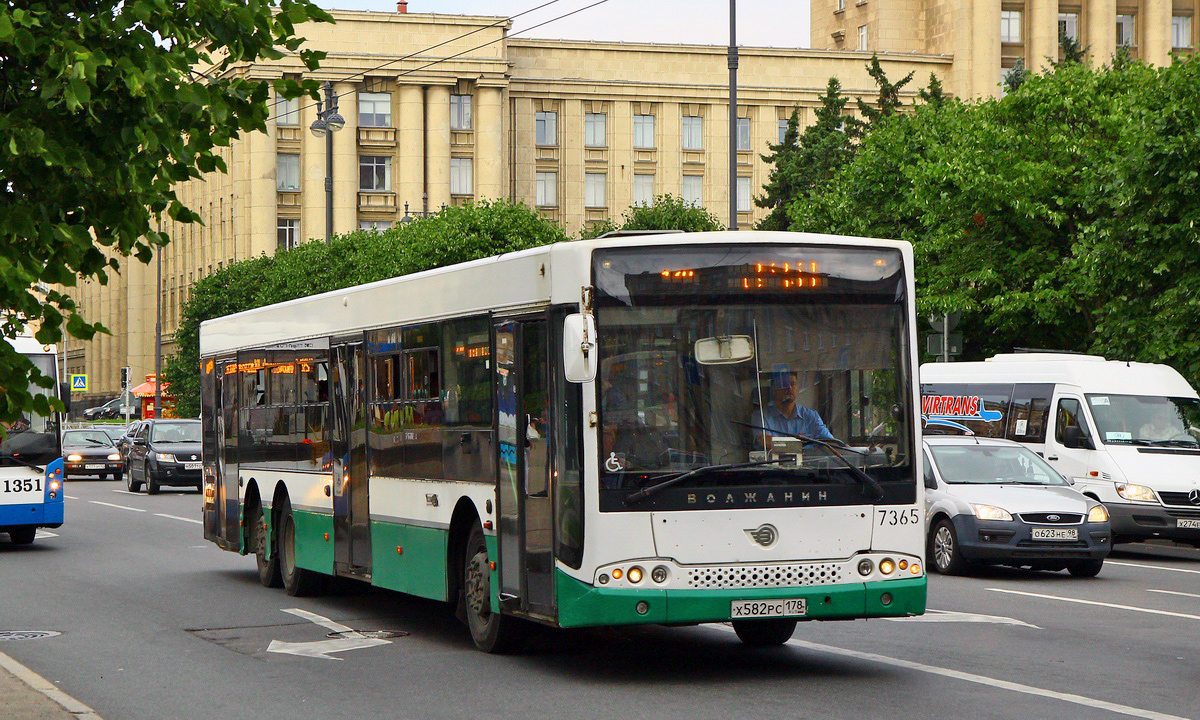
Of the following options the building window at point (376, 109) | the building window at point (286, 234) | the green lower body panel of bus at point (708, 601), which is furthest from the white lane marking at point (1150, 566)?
the building window at point (286, 234)

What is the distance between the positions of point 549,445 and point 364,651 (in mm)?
2703

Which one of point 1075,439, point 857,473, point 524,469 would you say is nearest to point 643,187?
point 1075,439

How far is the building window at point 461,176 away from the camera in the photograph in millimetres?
92894

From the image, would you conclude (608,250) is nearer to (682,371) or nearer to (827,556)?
(682,371)

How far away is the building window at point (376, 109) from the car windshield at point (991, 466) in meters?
74.4

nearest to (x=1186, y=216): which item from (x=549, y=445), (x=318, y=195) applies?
(x=549, y=445)

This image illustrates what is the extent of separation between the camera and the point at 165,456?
41.5 metres

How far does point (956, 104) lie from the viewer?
43625mm

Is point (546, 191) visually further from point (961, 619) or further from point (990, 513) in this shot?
point (961, 619)

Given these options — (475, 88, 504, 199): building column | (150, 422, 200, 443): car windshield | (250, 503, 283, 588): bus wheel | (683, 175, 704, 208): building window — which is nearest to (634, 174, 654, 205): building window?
(683, 175, 704, 208): building window

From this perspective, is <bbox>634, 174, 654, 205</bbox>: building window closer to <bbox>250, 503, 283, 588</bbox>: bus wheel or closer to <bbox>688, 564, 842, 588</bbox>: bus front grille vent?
<bbox>250, 503, 283, 588</bbox>: bus wheel

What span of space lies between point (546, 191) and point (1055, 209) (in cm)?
6076

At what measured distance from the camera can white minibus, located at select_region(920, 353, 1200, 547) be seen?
22859mm

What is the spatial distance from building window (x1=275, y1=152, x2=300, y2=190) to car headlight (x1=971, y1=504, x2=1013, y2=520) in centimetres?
7641
